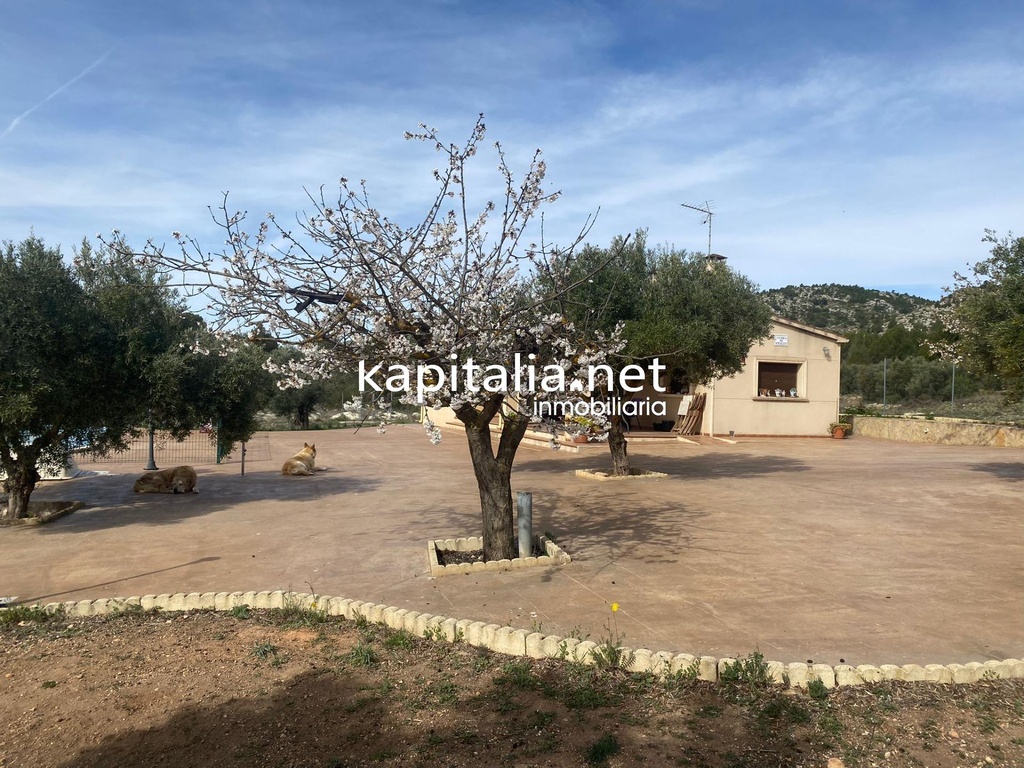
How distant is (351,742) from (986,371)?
44.5 feet

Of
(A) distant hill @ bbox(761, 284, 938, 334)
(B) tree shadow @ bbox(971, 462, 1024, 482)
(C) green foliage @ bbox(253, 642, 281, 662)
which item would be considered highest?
(A) distant hill @ bbox(761, 284, 938, 334)

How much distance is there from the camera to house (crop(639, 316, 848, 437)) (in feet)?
87.9

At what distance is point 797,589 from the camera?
6.94m

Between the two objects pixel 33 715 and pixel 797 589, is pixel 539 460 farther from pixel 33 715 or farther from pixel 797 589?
pixel 33 715

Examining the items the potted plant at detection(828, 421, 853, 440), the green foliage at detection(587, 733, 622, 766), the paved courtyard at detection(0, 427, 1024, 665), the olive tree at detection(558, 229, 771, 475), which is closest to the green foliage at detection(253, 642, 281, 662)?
the paved courtyard at detection(0, 427, 1024, 665)

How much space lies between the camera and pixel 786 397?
27547mm

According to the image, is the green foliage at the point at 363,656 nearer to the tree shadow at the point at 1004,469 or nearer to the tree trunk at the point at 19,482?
the tree trunk at the point at 19,482

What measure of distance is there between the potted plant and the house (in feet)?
0.66

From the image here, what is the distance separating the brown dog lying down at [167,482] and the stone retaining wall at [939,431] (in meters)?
22.9

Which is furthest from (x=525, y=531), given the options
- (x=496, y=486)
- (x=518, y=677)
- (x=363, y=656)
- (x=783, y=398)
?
(x=783, y=398)

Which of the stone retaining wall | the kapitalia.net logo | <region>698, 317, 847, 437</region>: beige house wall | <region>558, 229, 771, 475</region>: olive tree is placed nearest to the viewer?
the kapitalia.net logo

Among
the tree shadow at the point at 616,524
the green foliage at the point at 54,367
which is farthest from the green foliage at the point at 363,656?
the green foliage at the point at 54,367

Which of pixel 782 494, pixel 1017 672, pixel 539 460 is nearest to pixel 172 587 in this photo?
pixel 1017 672

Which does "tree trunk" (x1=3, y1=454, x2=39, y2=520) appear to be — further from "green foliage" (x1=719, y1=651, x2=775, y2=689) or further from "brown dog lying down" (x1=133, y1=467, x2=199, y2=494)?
"green foliage" (x1=719, y1=651, x2=775, y2=689)
